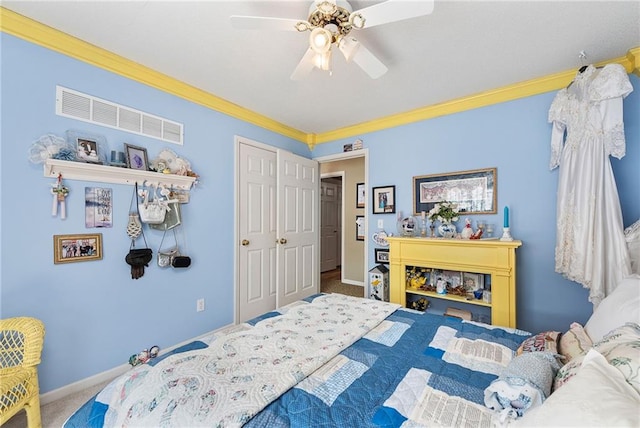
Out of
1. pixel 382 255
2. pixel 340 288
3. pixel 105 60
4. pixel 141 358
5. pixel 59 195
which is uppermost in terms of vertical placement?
pixel 105 60

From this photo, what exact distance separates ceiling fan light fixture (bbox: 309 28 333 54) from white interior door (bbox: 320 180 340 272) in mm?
4386

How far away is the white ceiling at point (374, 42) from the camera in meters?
1.53

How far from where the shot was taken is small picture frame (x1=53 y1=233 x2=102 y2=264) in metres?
1.75

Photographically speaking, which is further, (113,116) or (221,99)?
(221,99)

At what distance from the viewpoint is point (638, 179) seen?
76.4 inches

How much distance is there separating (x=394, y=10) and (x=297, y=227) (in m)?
2.57

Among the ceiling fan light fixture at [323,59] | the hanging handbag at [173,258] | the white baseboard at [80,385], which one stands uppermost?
the ceiling fan light fixture at [323,59]

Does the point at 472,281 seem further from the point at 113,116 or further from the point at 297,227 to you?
the point at 113,116

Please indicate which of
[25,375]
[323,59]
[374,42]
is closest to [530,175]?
[374,42]

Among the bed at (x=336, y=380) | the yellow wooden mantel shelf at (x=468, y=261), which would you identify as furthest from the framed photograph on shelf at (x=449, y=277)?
the bed at (x=336, y=380)

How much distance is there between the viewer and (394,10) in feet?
4.05

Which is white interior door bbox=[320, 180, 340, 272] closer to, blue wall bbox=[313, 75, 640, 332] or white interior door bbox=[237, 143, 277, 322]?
white interior door bbox=[237, 143, 277, 322]

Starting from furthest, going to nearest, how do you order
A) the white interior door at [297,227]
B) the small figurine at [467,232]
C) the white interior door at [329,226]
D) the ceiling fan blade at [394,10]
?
the white interior door at [329,226] < the white interior door at [297,227] < the small figurine at [467,232] < the ceiling fan blade at [394,10]

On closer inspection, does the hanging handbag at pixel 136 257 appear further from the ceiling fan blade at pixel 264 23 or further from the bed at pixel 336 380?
the ceiling fan blade at pixel 264 23
